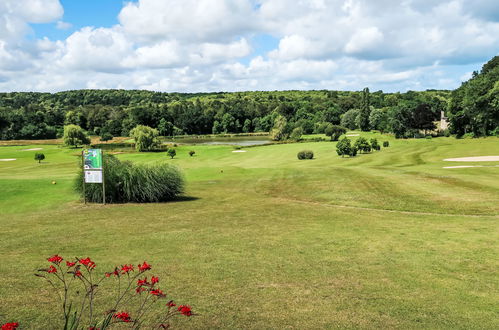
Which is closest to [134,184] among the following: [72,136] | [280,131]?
[72,136]

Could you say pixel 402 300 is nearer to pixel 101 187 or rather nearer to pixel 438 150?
pixel 101 187

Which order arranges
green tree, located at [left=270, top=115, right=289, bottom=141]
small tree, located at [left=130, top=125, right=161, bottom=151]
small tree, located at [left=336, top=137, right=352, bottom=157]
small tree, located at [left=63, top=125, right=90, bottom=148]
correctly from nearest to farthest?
small tree, located at [left=336, top=137, right=352, bottom=157]
small tree, located at [left=130, top=125, right=161, bottom=151]
small tree, located at [left=63, top=125, right=90, bottom=148]
green tree, located at [left=270, top=115, right=289, bottom=141]

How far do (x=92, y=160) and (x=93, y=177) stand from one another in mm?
816

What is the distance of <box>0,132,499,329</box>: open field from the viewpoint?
6273 millimetres

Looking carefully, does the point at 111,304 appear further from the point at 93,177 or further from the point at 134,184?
the point at 134,184

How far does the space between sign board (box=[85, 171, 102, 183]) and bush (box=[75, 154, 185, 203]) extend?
699 millimetres

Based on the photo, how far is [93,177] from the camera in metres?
18.2

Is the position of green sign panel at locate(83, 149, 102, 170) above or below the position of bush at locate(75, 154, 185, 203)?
above

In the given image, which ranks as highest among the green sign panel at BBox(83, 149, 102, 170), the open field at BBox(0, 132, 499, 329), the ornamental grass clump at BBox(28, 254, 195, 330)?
the green sign panel at BBox(83, 149, 102, 170)

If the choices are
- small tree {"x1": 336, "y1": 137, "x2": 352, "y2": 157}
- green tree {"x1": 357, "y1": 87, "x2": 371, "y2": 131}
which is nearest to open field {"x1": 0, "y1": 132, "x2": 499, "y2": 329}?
small tree {"x1": 336, "y1": 137, "x2": 352, "y2": 157}

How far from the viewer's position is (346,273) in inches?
323

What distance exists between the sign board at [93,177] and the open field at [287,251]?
1.29 meters

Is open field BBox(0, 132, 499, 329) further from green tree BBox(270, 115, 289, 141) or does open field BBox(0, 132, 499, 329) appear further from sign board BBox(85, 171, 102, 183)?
green tree BBox(270, 115, 289, 141)

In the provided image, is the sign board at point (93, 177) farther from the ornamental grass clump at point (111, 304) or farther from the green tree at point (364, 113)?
the green tree at point (364, 113)
